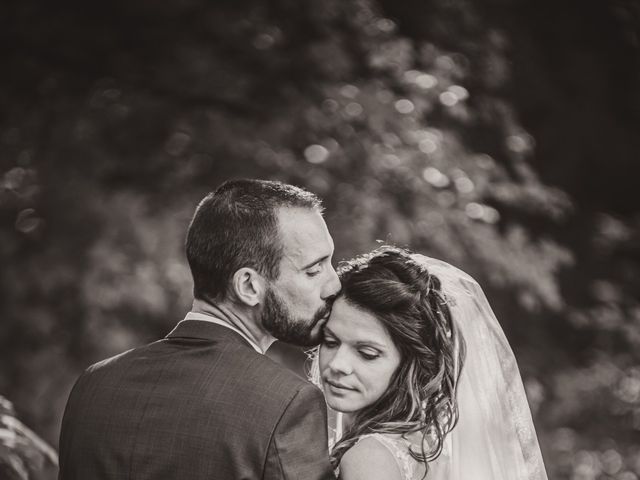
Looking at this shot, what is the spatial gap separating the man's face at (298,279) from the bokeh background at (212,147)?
334 cm

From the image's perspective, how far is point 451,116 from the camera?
22.7 feet

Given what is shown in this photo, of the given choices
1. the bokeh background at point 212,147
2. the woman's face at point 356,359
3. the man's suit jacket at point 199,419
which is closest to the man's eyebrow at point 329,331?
the woman's face at point 356,359

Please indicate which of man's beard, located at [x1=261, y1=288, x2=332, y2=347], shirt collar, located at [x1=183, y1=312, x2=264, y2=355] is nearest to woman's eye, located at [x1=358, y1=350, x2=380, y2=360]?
man's beard, located at [x1=261, y1=288, x2=332, y2=347]

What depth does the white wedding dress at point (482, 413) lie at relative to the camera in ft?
10.7

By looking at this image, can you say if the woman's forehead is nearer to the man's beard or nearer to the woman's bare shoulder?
the man's beard

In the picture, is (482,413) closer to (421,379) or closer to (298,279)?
(421,379)

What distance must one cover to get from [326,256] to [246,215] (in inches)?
12.9

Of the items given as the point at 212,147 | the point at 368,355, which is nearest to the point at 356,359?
the point at 368,355

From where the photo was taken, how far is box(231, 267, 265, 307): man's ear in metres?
2.94

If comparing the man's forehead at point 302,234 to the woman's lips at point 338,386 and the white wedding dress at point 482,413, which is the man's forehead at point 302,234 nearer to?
the woman's lips at point 338,386

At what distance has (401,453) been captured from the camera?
10.1 feet

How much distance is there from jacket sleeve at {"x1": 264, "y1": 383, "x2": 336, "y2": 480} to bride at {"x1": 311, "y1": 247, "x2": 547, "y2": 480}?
524 mm

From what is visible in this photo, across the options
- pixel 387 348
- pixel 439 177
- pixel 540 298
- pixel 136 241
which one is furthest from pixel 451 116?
pixel 387 348

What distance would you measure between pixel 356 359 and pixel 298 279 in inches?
17.5
